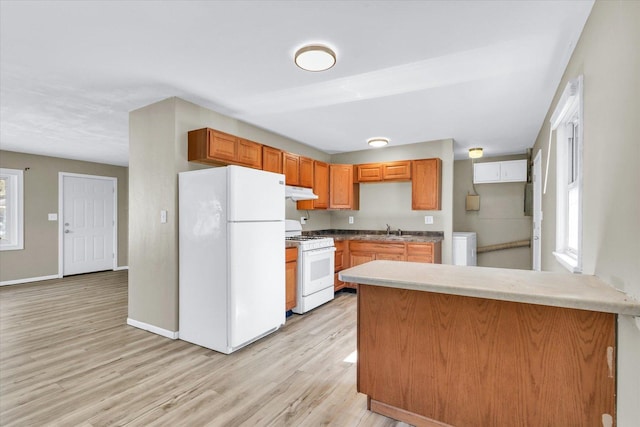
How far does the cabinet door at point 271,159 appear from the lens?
3.81 metres

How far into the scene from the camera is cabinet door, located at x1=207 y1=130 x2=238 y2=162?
3100 mm

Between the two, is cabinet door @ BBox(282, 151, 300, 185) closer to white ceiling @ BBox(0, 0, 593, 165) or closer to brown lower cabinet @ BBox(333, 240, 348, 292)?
white ceiling @ BBox(0, 0, 593, 165)

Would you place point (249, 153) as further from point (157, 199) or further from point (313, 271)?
point (313, 271)

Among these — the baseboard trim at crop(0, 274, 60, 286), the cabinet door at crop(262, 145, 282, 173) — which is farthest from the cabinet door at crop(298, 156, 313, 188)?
the baseboard trim at crop(0, 274, 60, 286)

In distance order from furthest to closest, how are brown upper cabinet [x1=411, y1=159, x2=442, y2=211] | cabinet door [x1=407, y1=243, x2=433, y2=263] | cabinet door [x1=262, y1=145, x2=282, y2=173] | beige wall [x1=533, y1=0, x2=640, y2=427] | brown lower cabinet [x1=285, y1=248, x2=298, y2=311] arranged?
brown upper cabinet [x1=411, y1=159, x2=442, y2=211] → cabinet door [x1=407, y1=243, x2=433, y2=263] → cabinet door [x1=262, y1=145, x2=282, y2=173] → brown lower cabinet [x1=285, y1=248, x2=298, y2=311] → beige wall [x1=533, y1=0, x2=640, y2=427]

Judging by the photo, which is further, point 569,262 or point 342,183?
point 342,183

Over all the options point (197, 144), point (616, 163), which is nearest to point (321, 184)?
point (197, 144)

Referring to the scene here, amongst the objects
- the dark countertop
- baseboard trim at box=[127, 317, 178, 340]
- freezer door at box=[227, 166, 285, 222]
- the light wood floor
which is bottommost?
the light wood floor

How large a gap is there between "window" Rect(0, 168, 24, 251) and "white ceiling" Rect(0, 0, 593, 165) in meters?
1.92

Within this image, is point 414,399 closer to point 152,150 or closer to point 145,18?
point 145,18

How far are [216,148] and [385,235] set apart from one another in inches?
122

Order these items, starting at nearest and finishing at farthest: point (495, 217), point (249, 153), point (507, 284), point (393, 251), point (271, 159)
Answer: point (507, 284) < point (249, 153) < point (271, 159) < point (393, 251) < point (495, 217)

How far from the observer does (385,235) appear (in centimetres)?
518

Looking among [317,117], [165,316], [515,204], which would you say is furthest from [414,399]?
[515,204]
